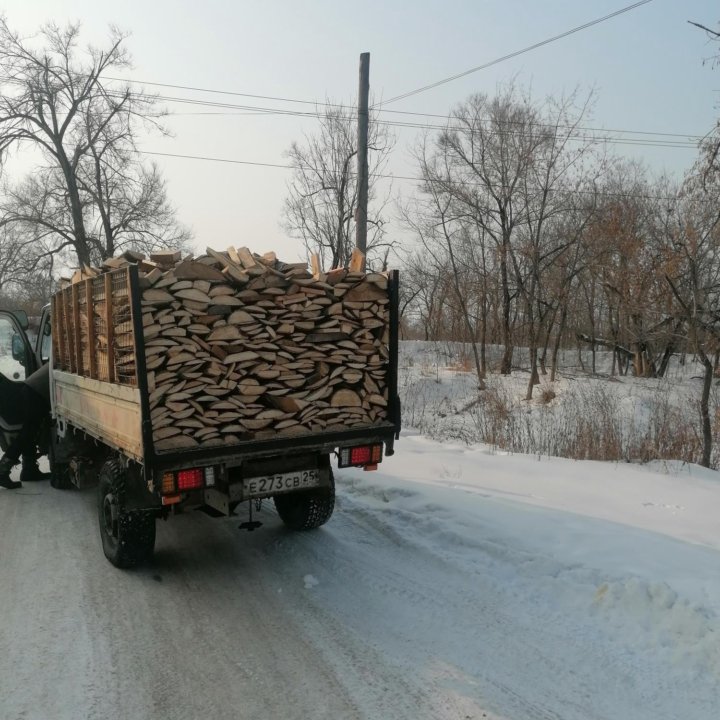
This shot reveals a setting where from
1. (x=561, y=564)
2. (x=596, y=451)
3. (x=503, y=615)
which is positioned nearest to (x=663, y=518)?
(x=561, y=564)

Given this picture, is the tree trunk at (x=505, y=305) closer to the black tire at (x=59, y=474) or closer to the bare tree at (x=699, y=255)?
the bare tree at (x=699, y=255)

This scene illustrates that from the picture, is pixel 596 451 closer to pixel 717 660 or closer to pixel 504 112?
pixel 717 660

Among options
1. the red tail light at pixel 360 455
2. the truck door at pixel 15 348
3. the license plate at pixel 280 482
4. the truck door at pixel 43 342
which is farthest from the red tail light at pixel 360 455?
the truck door at pixel 15 348

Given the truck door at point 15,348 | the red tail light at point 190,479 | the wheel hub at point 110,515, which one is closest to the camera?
the red tail light at point 190,479

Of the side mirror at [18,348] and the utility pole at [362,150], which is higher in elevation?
the utility pole at [362,150]

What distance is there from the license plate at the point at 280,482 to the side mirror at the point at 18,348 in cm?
553

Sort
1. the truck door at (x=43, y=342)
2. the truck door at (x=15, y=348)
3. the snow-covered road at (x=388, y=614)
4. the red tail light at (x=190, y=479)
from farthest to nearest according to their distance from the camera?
1. the truck door at (x=15, y=348)
2. the truck door at (x=43, y=342)
3. the red tail light at (x=190, y=479)
4. the snow-covered road at (x=388, y=614)

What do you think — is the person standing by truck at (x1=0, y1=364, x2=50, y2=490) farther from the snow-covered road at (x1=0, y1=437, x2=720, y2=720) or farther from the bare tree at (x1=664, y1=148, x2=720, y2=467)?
the bare tree at (x1=664, y1=148, x2=720, y2=467)

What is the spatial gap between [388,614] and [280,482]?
1.25 m

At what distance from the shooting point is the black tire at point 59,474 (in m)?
8.02

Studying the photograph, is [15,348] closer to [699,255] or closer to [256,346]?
[256,346]

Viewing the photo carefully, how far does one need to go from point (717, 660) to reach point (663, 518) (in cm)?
251

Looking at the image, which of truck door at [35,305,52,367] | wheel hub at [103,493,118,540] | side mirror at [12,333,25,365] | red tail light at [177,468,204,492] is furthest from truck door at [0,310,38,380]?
red tail light at [177,468,204,492]

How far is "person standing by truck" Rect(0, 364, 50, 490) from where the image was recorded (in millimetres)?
8031
